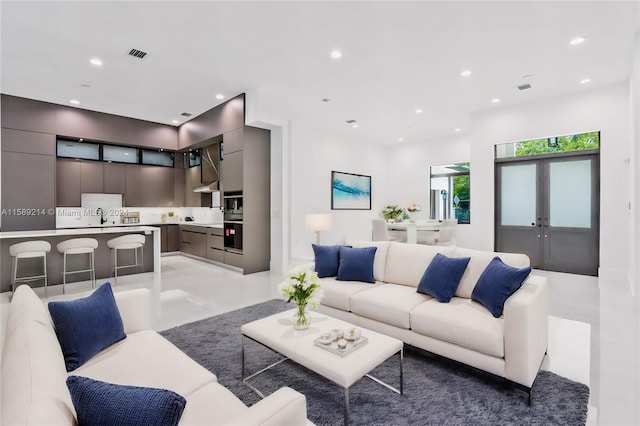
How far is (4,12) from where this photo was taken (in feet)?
10.2

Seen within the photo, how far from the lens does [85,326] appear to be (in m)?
1.69

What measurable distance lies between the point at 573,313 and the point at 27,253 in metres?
6.90

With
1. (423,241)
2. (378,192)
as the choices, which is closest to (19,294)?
A: (423,241)

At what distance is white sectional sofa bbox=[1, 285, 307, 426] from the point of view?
0.84 meters

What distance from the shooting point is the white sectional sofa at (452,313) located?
6.47 feet

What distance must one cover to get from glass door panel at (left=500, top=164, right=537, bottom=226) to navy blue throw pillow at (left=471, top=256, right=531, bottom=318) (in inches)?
171

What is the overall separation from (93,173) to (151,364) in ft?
21.6

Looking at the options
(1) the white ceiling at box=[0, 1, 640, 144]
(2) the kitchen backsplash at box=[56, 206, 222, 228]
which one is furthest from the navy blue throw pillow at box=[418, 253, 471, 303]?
(2) the kitchen backsplash at box=[56, 206, 222, 228]

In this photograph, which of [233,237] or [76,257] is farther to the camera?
[233,237]

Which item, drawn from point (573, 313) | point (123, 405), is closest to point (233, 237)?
point (573, 313)

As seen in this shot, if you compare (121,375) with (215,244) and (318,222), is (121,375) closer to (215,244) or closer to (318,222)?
(318,222)

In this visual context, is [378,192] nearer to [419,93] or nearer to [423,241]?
[423,241]

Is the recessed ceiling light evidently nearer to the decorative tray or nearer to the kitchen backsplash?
the decorative tray

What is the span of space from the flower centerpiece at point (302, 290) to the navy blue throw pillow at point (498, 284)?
4.17ft
